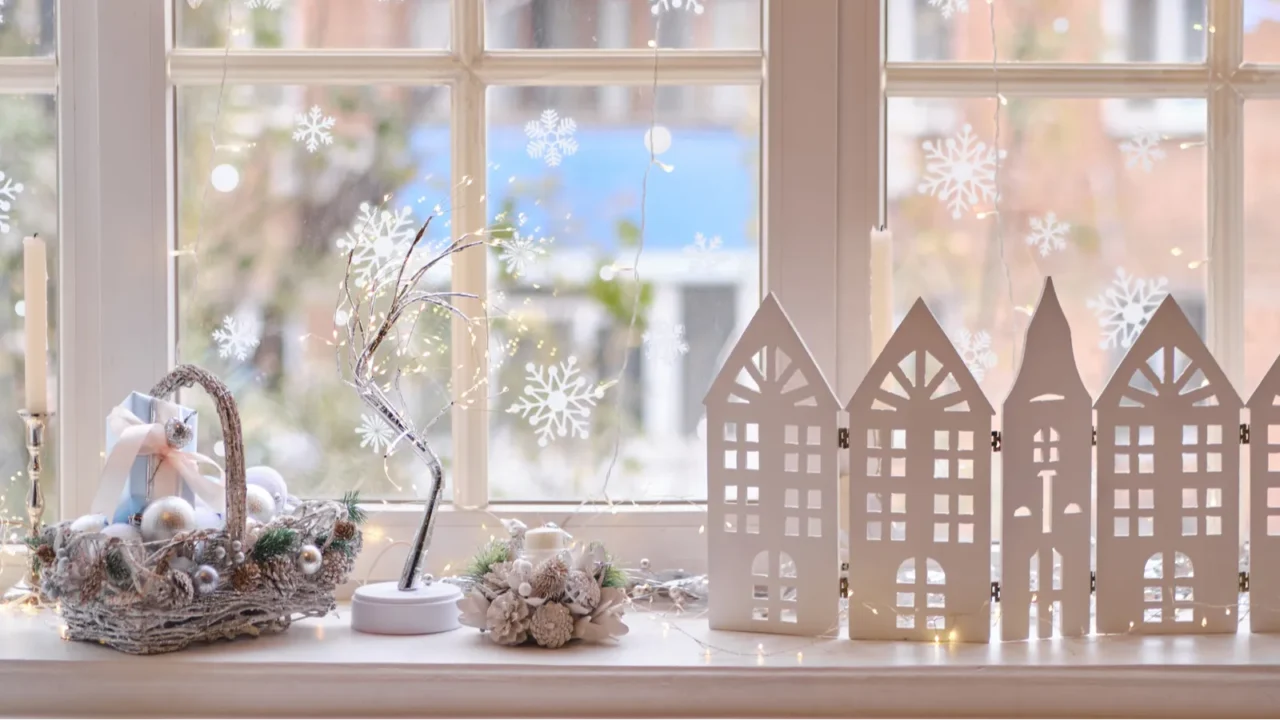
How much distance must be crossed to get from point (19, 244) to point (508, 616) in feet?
2.51

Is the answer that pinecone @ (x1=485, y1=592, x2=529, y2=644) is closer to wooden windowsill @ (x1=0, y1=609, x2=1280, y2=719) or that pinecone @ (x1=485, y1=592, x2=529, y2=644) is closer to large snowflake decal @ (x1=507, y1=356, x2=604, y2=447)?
wooden windowsill @ (x1=0, y1=609, x2=1280, y2=719)

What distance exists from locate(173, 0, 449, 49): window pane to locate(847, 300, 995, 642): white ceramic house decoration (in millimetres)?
665

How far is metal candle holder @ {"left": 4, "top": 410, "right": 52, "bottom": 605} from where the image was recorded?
4.13 ft

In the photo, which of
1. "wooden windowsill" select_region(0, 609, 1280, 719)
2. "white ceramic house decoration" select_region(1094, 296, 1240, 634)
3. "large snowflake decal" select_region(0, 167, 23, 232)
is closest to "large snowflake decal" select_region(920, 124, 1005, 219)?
"white ceramic house decoration" select_region(1094, 296, 1240, 634)

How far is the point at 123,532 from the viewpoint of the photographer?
3.54ft

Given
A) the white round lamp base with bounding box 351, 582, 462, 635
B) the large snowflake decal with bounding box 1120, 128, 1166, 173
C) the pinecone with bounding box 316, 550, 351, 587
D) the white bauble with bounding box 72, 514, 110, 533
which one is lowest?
the white round lamp base with bounding box 351, 582, 462, 635

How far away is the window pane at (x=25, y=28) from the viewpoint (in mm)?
1362

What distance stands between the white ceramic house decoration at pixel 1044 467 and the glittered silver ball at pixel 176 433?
2.62 ft

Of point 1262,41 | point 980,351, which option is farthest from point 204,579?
point 1262,41

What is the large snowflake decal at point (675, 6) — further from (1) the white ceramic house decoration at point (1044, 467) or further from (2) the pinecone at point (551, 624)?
(2) the pinecone at point (551, 624)

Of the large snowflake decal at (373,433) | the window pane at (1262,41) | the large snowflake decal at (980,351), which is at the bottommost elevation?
the large snowflake decal at (373,433)

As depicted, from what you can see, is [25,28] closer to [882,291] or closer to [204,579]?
[204,579]

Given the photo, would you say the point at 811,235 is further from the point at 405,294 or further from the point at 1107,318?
the point at 405,294

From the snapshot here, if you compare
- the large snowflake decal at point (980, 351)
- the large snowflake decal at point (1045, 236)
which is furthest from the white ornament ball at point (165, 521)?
the large snowflake decal at point (1045, 236)
